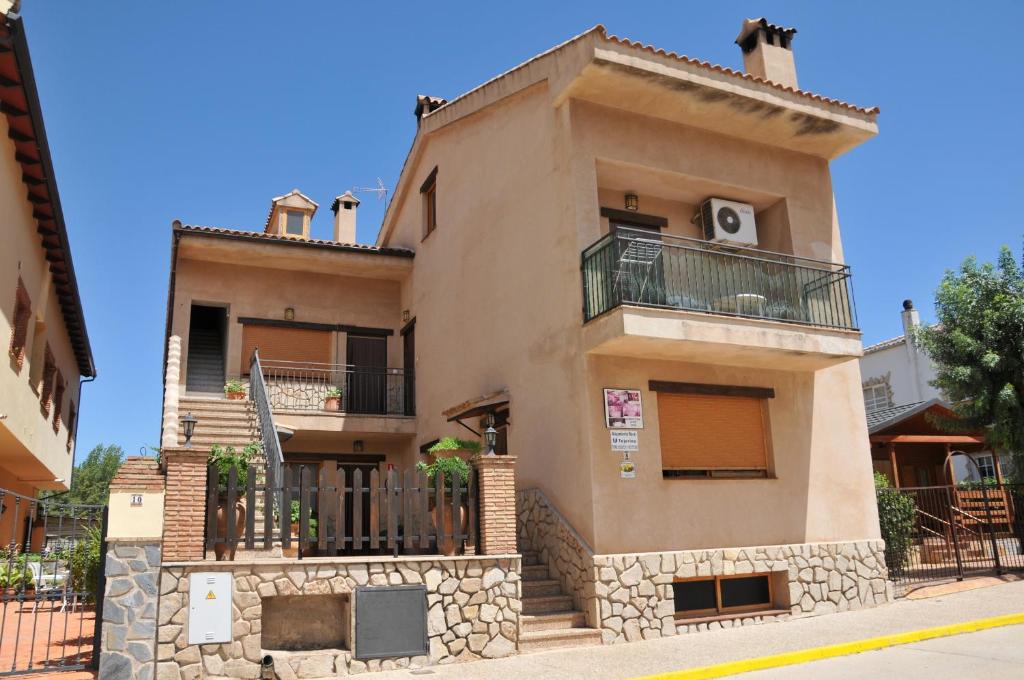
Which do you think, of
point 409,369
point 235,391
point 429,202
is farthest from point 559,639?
point 429,202

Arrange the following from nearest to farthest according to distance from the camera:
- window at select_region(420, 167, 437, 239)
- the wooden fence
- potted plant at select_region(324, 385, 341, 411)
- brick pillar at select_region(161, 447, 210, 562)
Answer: brick pillar at select_region(161, 447, 210, 562) < the wooden fence < potted plant at select_region(324, 385, 341, 411) < window at select_region(420, 167, 437, 239)

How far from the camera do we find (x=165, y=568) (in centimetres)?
→ 798

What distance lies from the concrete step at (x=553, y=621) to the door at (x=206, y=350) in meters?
10.4

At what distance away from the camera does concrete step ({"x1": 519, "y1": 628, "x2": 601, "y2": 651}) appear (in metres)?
9.34

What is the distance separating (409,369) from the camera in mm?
17188

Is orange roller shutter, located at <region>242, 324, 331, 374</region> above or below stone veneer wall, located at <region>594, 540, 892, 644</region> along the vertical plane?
above

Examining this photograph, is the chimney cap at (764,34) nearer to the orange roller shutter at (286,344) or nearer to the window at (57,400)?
the orange roller shutter at (286,344)

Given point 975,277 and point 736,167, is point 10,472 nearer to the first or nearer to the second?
point 736,167

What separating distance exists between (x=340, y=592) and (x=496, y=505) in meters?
2.05

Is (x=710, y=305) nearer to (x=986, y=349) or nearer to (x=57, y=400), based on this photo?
(x=986, y=349)

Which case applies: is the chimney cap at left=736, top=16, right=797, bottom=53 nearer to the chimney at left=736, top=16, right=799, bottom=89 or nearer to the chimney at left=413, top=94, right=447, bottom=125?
the chimney at left=736, top=16, right=799, bottom=89

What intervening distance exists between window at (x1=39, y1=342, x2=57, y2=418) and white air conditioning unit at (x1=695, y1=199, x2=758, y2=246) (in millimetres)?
14116

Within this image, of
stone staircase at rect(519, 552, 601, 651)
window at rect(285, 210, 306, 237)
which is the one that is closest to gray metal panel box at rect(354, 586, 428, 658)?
stone staircase at rect(519, 552, 601, 651)

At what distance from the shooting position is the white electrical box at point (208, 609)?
26.1 ft
